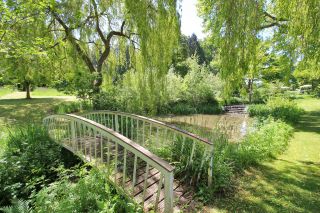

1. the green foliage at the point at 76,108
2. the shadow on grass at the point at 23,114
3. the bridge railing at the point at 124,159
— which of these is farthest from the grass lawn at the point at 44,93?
the bridge railing at the point at 124,159

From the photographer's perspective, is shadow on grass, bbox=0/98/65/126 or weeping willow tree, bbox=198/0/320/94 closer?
weeping willow tree, bbox=198/0/320/94

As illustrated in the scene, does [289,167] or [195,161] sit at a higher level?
[195,161]

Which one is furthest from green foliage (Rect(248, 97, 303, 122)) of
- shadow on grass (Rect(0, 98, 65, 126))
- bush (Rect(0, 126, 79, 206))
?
shadow on grass (Rect(0, 98, 65, 126))

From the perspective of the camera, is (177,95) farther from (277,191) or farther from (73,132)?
(277,191)

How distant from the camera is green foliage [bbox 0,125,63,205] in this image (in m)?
3.94

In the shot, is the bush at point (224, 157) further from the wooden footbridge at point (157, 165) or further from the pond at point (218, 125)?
the pond at point (218, 125)

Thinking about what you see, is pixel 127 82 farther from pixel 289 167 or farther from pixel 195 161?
pixel 289 167

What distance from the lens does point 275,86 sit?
54.6 ft

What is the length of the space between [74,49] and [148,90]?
159 inches

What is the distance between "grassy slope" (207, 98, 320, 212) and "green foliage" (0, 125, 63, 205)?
11.5 ft

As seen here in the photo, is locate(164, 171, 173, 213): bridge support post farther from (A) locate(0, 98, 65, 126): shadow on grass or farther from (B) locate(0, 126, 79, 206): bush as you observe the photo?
(A) locate(0, 98, 65, 126): shadow on grass

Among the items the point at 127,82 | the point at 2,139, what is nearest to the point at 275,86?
the point at 127,82

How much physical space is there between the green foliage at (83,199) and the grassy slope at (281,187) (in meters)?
1.47

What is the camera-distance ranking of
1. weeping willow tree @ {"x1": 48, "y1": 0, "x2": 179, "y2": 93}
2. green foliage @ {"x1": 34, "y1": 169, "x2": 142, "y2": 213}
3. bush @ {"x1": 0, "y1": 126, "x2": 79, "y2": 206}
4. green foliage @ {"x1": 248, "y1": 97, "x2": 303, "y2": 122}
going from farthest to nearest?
1. green foliage @ {"x1": 248, "y1": 97, "x2": 303, "y2": 122}
2. weeping willow tree @ {"x1": 48, "y1": 0, "x2": 179, "y2": 93}
3. bush @ {"x1": 0, "y1": 126, "x2": 79, "y2": 206}
4. green foliage @ {"x1": 34, "y1": 169, "x2": 142, "y2": 213}
